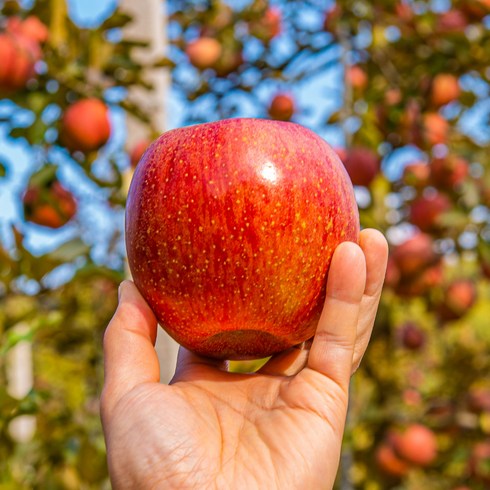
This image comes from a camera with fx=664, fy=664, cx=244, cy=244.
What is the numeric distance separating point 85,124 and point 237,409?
0.95 meters

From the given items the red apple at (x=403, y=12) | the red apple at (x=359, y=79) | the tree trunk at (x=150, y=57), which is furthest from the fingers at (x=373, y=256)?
the red apple at (x=359, y=79)

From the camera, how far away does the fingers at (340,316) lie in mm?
778

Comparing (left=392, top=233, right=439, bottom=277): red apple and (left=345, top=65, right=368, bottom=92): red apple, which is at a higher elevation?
(left=345, top=65, right=368, bottom=92): red apple

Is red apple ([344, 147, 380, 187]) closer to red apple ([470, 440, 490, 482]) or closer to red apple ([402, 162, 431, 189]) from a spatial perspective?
red apple ([402, 162, 431, 189])

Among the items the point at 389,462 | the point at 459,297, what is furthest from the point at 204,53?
the point at 389,462

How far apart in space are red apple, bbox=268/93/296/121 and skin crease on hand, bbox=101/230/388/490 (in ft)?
5.29

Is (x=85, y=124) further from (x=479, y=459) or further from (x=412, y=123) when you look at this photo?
(x=479, y=459)

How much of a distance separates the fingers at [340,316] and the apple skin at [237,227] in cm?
3

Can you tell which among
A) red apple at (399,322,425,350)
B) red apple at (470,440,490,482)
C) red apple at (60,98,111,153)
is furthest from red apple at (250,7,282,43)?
red apple at (470,440,490,482)

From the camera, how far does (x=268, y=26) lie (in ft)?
8.31

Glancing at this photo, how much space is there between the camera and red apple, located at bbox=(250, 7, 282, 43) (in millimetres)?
2438

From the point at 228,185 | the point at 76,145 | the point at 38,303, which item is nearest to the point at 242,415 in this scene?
the point at 228,185

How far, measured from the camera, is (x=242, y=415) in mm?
846

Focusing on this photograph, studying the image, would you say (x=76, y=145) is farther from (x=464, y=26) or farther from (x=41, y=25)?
(x=464, y=26)
